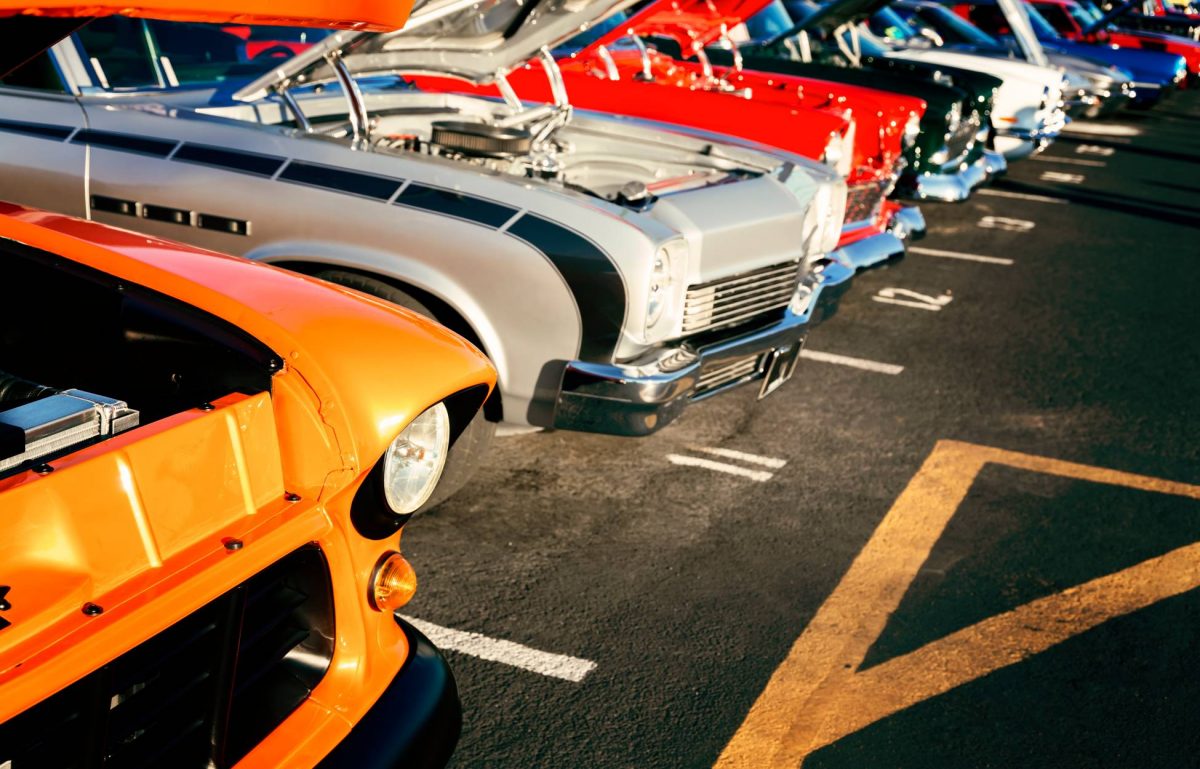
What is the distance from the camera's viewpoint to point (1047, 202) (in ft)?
35.2

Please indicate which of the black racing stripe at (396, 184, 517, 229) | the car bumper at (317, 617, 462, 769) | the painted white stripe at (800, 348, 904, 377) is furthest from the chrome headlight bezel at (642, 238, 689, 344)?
the painted white stripe at (800, 348, 904, 377)

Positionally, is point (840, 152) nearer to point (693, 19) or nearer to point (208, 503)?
point (693, 19)

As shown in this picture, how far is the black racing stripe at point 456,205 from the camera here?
147 inches

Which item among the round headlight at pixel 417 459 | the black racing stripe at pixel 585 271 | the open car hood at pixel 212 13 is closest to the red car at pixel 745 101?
the black racing stripe at pixel 585 271

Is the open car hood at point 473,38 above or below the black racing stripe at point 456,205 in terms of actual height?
above

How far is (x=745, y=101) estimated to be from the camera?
7.05 metres

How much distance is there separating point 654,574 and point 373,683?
162cm

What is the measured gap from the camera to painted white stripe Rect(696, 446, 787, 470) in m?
4.51

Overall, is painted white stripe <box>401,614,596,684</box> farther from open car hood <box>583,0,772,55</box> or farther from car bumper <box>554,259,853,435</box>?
open car hood <box>583,0,772,55</box>

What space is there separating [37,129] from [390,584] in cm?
278

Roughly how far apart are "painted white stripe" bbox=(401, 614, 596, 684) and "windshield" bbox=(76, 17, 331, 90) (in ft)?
7.89

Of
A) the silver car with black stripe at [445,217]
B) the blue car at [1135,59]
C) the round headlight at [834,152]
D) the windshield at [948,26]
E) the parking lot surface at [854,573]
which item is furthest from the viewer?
the blue car at [1135,59]

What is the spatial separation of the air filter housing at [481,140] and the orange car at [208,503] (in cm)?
250

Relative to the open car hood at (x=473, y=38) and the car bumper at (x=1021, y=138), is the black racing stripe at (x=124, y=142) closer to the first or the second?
the open car hood at (x=473, y=38)
